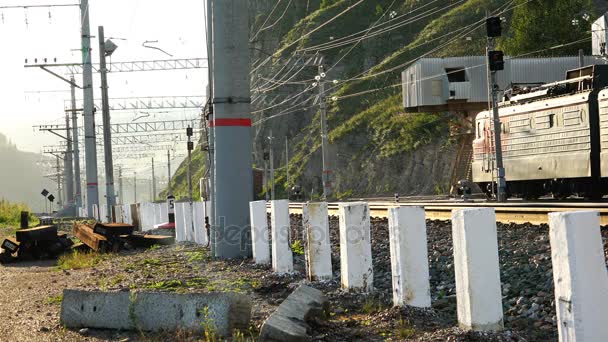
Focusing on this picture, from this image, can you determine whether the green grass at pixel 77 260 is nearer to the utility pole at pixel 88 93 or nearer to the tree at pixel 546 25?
the utility pole at pixel 88 93

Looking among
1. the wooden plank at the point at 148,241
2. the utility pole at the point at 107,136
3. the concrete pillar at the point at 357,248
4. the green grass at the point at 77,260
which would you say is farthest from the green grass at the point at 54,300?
the utility pole at the point at 107,136

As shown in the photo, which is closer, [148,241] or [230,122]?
[230,122]

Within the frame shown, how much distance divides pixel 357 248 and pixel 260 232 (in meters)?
4.01

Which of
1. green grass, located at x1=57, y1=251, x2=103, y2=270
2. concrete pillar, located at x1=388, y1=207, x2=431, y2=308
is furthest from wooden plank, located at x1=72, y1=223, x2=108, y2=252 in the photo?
concrete pillar, located at x1=388, y1=207, x2=431, y2=308

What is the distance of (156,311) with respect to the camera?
7.88 meters

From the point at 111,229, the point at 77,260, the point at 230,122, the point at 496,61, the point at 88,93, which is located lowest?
the point at 77,260

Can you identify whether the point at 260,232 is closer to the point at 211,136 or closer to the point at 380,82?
the point at 211,136

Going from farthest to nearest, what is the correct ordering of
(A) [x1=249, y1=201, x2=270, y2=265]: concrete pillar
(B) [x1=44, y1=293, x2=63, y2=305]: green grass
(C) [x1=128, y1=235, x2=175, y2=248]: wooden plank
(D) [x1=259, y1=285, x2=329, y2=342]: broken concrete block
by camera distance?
1. (C) [x1=128, y1=235, x2=175, y2=248]: wooden plank
2. (A) [x1=249, y1=201, x2=270, y2=265]: concrete pillar
3. (B) [x1=44, y1=293, x2=63, y2=305]: green grass
4. (D) [x1=259, y1=285, x2=329, y2=342]: broken concrete block

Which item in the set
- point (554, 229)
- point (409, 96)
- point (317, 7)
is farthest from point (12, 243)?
point (317, 7)

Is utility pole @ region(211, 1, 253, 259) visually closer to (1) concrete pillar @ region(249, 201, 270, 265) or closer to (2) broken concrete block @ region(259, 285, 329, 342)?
(1) concrete pillar @ region(249, 201, 270, 265)

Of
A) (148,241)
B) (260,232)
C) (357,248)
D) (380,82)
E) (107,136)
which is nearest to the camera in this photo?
(357,248)

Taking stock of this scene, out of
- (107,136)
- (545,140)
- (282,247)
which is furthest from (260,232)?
(107,136)

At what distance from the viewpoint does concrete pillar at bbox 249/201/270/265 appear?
13.1 metres

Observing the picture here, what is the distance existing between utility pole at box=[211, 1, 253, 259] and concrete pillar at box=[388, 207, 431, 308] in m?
6.82
